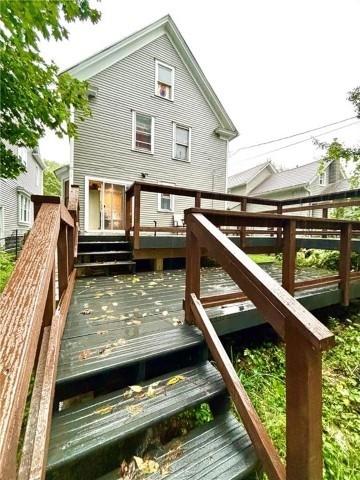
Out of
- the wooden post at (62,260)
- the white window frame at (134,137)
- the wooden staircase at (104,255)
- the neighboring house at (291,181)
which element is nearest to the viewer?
the wooden post at (62,260)

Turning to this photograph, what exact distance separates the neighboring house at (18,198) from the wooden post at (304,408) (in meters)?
10.0

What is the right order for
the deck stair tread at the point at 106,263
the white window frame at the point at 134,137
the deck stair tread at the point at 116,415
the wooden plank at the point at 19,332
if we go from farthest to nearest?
1. the white window frame at the point at 134,137
2. the deck stair tread at the point at 106,263
3. the deck stair tread at the point at 116,415
4. the wooden plank at the point at 19,332

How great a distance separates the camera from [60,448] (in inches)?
44.0

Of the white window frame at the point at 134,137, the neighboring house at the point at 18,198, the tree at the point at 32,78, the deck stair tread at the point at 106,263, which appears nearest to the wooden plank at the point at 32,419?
the deck stair tread at the point at 106,263

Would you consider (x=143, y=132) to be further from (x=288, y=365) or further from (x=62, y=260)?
(x=288, y=365)

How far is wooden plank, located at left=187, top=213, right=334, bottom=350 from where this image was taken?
927 millimetres

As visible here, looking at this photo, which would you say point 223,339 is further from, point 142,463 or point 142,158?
point 142,158

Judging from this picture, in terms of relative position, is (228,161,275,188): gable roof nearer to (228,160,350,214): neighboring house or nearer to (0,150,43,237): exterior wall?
(228,160,350,214): neighboring house

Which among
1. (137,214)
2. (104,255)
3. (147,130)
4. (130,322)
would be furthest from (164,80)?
(130,322)

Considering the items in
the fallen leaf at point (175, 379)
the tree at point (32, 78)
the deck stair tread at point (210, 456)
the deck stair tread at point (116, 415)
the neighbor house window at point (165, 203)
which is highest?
the tree at point (32, 78)

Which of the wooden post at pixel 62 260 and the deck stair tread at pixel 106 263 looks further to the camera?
the deck stair tread at pixel 106 263

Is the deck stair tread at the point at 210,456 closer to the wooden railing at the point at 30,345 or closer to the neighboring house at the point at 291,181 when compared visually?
the wooden railing at the point at 30,345

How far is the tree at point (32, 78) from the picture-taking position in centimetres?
272

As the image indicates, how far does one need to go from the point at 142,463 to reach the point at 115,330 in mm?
949
